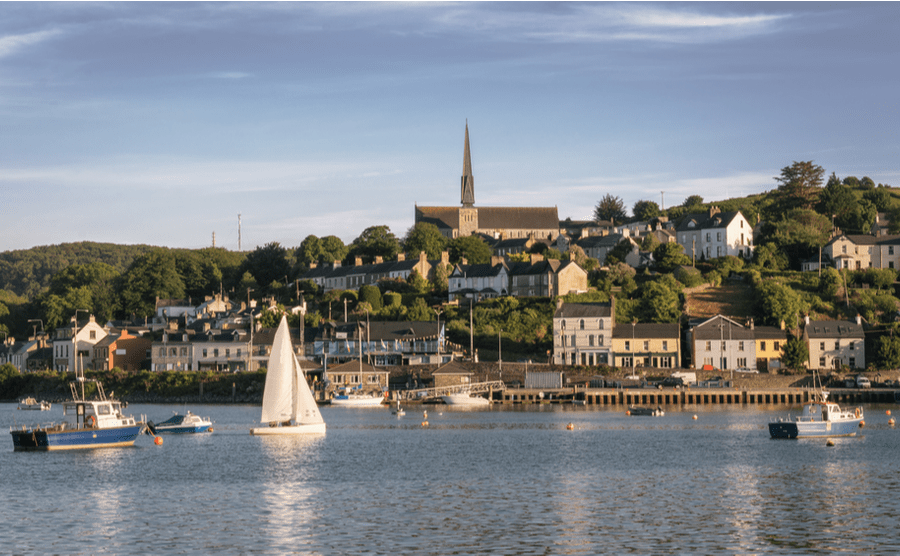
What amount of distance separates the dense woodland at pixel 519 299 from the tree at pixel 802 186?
0.13 m

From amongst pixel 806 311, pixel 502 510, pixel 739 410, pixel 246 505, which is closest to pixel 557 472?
pixel 502 510

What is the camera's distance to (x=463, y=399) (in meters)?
86.9

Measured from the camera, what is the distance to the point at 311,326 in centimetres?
10938

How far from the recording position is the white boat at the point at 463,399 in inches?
3418

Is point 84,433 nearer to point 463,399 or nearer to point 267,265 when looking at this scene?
point 463,399

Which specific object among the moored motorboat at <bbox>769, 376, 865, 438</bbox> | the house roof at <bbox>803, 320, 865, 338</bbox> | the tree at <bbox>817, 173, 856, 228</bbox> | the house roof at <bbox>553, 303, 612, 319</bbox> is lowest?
the moored motorboat at <bbox>769, 376, 865, 438</bbox>

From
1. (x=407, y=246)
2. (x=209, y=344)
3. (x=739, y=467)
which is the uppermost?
(x=407, y=246)

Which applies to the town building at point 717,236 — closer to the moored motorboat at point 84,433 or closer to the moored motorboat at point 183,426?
the moored motorboat at point 183,426

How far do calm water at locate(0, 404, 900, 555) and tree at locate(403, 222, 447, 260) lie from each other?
7612cm

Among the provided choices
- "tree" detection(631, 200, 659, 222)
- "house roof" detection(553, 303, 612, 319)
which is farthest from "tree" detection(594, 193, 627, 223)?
"house roof" detection(553, 303, 612, 319)

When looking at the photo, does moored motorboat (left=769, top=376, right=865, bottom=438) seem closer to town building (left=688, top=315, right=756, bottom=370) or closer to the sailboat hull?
the sailboat hull

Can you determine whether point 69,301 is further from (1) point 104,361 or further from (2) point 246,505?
(2) point 246,505

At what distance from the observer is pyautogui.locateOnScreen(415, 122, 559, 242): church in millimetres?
163000

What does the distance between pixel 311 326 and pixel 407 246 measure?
3129cm
